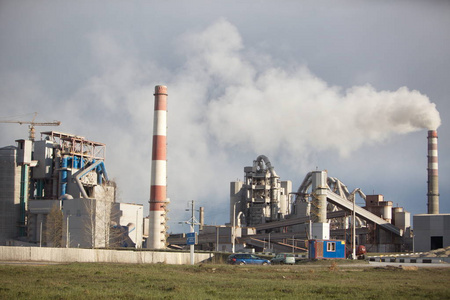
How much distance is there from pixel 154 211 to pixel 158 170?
5865 millimetres

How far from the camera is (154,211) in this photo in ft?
276

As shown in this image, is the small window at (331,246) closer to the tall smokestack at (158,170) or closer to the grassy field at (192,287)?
the grassy field at (192,287)

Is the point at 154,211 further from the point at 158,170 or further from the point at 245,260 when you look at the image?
the point at 245,260

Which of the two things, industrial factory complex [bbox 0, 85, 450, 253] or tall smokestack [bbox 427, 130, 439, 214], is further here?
tall smokestack [bbox 427, 130, 439, 214]

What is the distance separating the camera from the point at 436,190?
114 meters

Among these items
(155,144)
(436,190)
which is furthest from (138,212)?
(436,190)

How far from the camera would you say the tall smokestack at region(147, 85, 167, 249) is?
84.0 meters

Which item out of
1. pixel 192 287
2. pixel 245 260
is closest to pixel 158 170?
pixel 245 260

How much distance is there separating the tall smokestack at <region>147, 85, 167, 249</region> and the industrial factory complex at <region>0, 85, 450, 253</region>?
0.14 m

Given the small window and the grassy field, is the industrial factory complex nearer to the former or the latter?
the small window

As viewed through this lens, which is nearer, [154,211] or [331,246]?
[331,246]

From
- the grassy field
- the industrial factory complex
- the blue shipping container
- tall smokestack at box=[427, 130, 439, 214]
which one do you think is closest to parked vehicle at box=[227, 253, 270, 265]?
the blue shipping container

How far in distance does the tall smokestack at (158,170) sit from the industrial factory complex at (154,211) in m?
0.14

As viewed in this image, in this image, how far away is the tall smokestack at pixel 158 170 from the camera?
84.0 m
